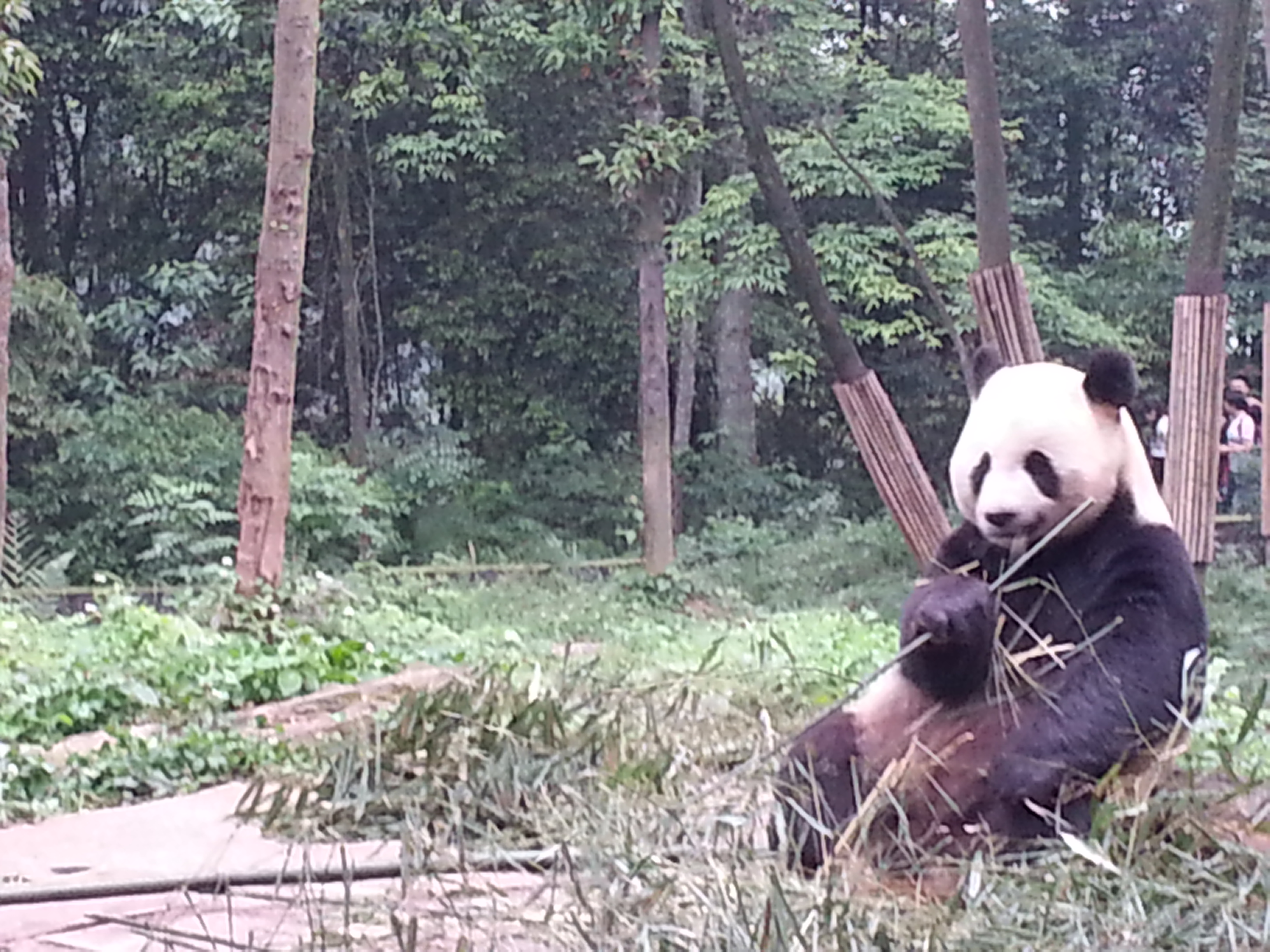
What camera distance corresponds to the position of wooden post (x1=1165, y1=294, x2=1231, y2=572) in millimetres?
5629

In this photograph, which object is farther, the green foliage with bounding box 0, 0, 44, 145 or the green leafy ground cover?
the green foliage with bounding box 0, 0, 44, 145

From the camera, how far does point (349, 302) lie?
53.4 ft

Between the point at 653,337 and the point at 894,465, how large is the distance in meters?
6.24

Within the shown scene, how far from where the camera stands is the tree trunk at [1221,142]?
588 centimetres

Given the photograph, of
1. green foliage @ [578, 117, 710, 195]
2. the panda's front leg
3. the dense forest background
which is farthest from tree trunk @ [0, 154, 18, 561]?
the panda's front leg

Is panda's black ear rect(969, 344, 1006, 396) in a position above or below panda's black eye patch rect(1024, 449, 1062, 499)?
above

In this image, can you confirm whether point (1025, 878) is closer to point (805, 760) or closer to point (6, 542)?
point (805, 760)

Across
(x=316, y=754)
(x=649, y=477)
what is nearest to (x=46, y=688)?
(x=316, y=754)

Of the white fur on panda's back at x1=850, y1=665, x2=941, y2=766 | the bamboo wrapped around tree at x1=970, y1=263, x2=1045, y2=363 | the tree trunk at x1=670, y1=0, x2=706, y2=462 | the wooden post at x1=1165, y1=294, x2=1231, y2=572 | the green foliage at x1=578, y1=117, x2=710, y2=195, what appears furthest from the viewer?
the tree trunk at x1=670, y1=0, x2=706, y2=462

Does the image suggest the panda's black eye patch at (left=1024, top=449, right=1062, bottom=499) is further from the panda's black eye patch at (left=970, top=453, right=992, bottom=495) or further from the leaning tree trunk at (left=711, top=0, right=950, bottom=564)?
the leaning tree trunk at (left=711, top=0, right=950, bottom=564)

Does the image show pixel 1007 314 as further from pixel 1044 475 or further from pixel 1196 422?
pixel 1044 475

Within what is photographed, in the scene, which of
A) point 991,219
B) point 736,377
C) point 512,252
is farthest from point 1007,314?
point 512,252

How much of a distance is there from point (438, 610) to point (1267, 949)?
9.01 meters

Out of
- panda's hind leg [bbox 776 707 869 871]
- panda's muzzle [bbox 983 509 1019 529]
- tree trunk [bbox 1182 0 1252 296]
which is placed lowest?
panda's hind leg [bbox 776 707 869 871]
